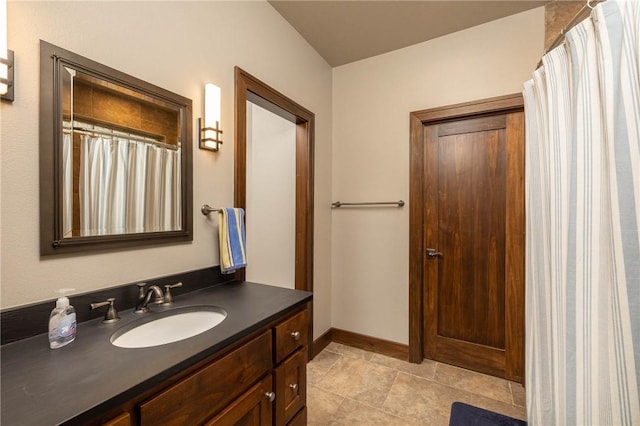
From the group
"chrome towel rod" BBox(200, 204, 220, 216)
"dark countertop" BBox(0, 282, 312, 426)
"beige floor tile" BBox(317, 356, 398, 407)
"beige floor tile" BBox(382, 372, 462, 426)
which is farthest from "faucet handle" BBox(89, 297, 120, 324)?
"beige floor tile" BBox(382, 372, 462, 426)

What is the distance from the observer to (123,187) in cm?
113

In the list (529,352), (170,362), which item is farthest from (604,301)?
(170,362)

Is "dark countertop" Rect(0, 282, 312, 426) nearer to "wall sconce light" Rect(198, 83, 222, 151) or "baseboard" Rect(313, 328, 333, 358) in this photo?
"wall sconce light" Rect(198, 83, 222, 151)

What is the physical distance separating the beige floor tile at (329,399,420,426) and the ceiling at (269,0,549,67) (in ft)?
9.11

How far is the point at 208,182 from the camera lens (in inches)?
58.1

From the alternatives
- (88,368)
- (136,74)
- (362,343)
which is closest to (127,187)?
(136,74)

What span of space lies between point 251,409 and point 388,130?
7.45ft

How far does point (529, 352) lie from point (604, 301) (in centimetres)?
59

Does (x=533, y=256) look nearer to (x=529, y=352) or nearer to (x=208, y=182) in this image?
(x=529, y=352)

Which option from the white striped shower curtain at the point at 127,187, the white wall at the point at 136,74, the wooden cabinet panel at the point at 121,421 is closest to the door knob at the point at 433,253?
the white wall at the point at 136,74

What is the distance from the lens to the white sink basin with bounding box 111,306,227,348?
98 centimetres

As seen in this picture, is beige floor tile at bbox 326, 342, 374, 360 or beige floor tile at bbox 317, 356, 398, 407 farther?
beige floor tile at bbox 326, 342, 374, 360

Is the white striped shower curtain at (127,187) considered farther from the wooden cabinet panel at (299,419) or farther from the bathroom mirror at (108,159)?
the wooden cabinet panel at (299,419)

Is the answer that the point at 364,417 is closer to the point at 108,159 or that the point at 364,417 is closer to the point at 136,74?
the point at 108,159
